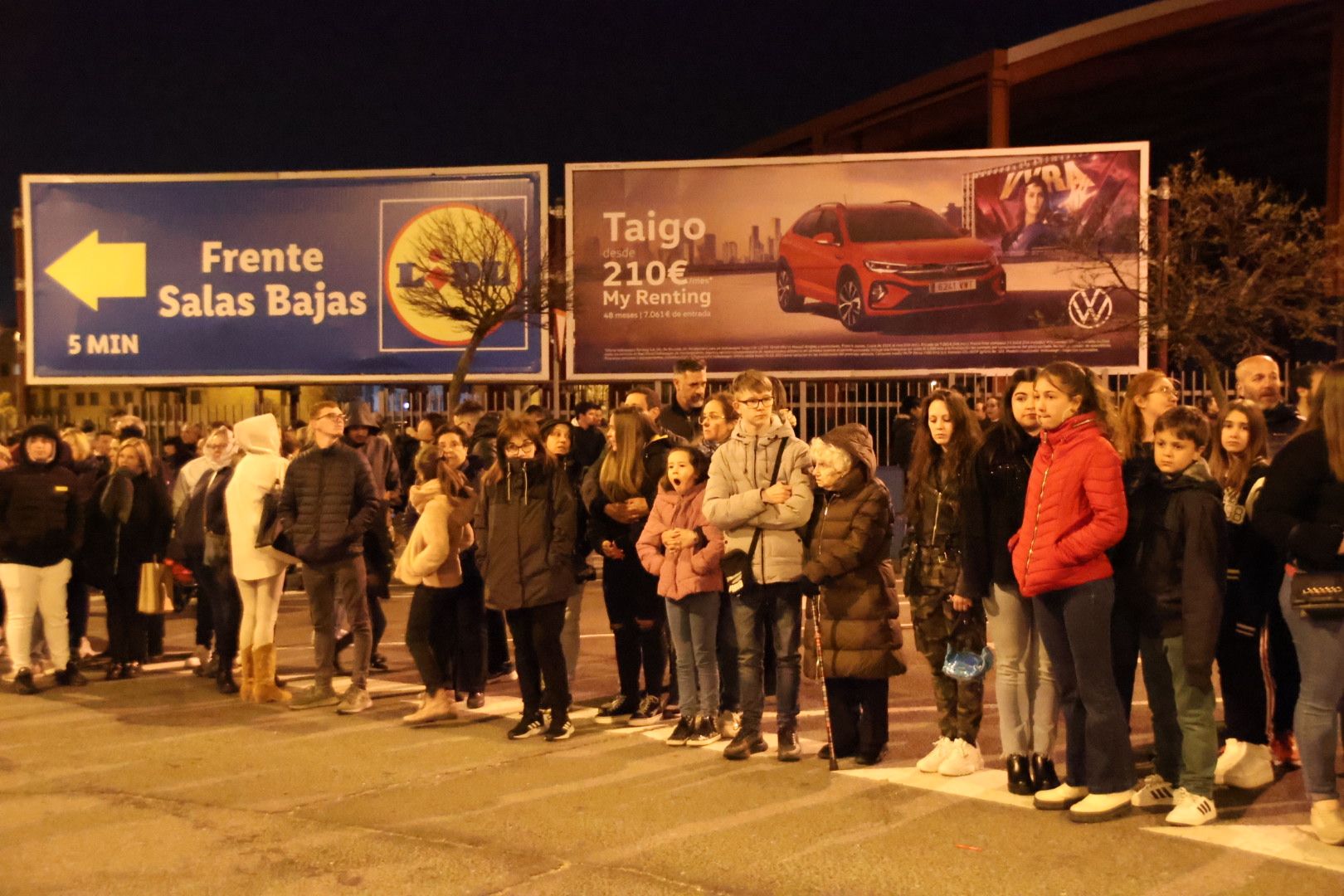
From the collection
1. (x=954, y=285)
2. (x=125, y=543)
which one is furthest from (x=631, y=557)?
(x=954, y=285)

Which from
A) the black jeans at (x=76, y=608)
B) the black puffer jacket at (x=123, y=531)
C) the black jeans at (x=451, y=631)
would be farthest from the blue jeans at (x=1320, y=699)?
the black jeans at (x=76, y=608)

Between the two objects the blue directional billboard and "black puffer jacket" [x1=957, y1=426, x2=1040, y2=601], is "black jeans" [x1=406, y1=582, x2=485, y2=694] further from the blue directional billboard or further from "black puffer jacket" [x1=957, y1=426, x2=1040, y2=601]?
the blue directional billboard

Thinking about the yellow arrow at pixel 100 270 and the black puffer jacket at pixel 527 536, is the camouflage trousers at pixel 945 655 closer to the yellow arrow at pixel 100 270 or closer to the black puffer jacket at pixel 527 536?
the black puffer jacket at pixel 527 536

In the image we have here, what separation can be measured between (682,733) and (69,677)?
5.12 m

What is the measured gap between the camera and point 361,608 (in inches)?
374

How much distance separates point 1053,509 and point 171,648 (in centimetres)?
861

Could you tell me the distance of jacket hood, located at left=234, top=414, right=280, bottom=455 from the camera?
991cm

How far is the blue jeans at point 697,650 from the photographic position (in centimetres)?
807

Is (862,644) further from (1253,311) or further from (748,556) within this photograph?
(1253,311)

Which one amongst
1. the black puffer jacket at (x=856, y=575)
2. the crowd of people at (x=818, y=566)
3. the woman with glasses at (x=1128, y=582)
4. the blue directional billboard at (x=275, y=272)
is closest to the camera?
the crowd of people at (x=818, y=566)

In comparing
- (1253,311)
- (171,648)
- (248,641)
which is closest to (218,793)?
(248,641)

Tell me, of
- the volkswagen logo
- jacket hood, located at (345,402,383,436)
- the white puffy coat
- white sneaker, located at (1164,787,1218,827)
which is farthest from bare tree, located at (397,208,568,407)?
white sneaker, located at (1164,787,1218,827)

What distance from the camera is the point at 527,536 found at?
27.5 feet

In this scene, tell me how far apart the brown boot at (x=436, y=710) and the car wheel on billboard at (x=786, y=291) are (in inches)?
528
